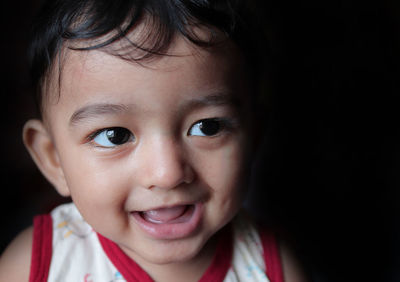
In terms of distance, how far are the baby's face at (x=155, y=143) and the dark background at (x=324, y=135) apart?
41 centimetres

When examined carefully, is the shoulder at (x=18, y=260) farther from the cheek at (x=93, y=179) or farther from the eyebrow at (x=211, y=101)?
the eyebrow at (x=211, y=101)

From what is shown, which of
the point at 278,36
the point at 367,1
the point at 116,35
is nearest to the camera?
the point at 116,35

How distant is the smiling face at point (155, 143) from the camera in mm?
631

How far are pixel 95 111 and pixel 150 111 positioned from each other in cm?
9

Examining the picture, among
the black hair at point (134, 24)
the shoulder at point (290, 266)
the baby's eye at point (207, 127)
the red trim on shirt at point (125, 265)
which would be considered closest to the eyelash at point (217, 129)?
the baby's eye at point (207, 127)

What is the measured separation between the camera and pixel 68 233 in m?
0.88

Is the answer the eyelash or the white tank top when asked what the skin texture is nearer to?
the eyelash

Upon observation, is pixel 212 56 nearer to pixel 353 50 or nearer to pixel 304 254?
pixel 353 50

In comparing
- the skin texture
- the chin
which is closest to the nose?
the skin texture

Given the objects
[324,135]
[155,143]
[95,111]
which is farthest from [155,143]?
[324,135]

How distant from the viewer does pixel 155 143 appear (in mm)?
646

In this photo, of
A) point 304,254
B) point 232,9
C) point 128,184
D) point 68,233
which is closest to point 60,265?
point 68,233

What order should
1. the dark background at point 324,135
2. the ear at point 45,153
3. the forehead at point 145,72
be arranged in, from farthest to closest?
the dark background at point 324,135
the ear at point 45,153
the forehead at point 145,72

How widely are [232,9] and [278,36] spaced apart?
0.46 m
